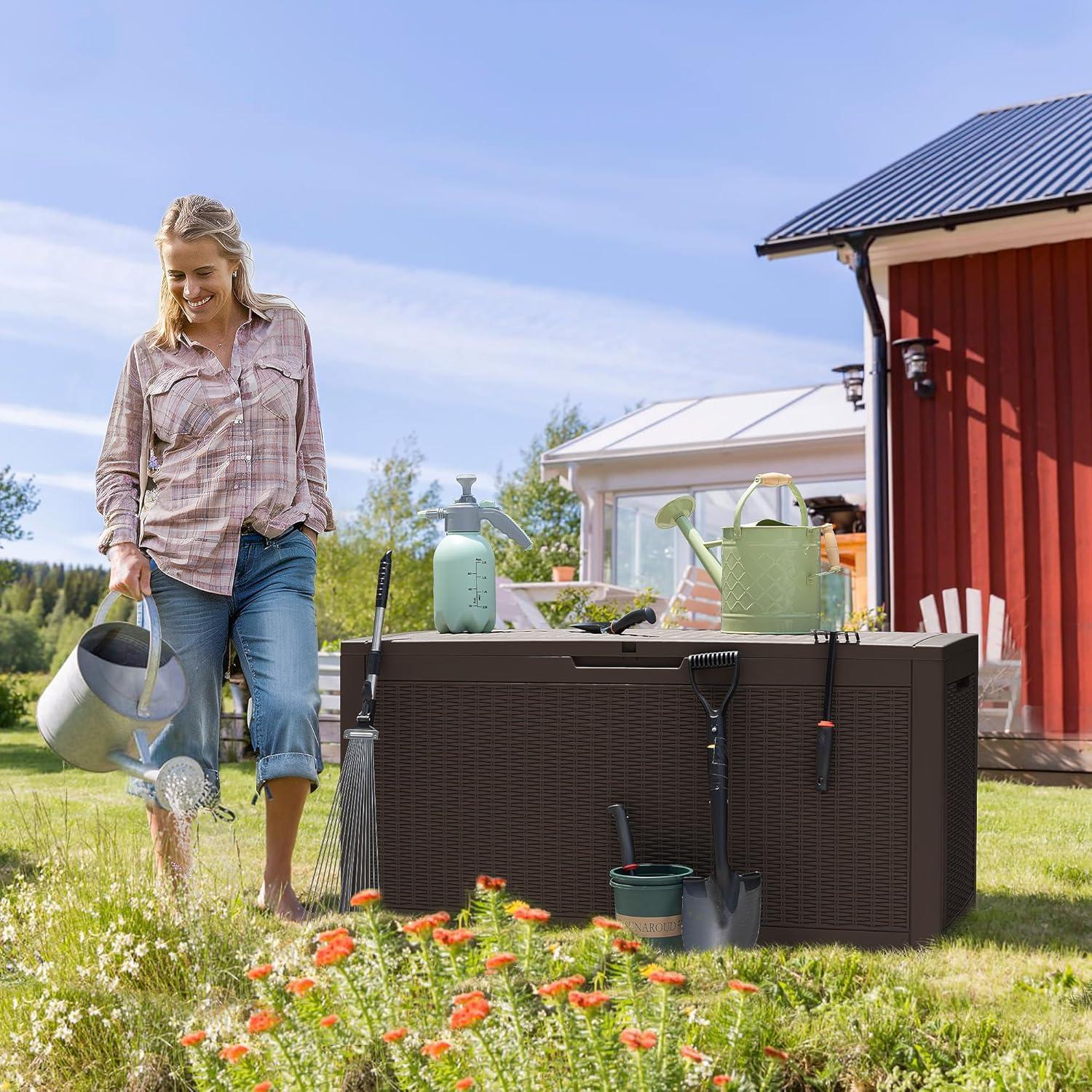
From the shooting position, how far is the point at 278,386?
2500 mm

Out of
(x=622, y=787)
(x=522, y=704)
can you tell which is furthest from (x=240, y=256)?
(x=622, y=787)

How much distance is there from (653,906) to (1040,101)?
8.12 metres

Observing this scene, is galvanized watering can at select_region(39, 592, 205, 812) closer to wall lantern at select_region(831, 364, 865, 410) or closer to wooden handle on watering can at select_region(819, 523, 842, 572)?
wooden handle on watering can at select_region(819, 523, 842, 572)

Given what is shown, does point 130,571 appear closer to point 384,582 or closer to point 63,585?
point 384,582

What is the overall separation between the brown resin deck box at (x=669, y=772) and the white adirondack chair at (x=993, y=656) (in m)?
3.41

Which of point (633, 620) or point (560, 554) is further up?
point (560, 554)

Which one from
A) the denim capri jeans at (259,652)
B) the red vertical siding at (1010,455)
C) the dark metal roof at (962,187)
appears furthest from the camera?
the red vertical siding at (1010,455)

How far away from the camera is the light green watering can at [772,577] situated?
2.49m

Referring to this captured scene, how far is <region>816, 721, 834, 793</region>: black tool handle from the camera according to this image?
2.16 meters

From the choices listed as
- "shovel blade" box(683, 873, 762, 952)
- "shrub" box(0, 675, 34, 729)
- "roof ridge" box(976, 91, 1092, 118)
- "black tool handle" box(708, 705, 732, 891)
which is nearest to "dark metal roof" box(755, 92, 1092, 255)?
"roof ridge" box(976, 91, 1092, 118)

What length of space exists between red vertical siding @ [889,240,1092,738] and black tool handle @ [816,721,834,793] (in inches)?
156

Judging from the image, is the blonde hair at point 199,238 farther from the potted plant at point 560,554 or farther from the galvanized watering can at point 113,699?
the potted plant at point 560,554

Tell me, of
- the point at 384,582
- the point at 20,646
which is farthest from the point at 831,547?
the point at 20,646

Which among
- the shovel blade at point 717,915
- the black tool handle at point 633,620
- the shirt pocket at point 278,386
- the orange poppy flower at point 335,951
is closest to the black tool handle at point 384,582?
the shirt pocket at point 278,386
